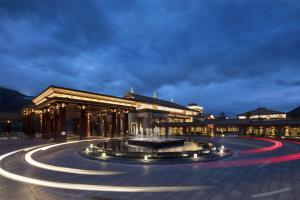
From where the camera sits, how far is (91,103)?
5006 cm

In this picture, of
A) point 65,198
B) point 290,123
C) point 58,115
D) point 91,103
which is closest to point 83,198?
point 65,198

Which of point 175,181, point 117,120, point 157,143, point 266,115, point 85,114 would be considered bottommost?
point 175,181

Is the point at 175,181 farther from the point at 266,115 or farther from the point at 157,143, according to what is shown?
the point at 266,115

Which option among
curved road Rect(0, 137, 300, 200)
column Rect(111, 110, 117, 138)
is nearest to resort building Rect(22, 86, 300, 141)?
column Rect(111, 110, 117, 138)

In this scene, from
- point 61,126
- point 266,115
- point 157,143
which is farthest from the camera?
point 266,115

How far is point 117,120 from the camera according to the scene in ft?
200

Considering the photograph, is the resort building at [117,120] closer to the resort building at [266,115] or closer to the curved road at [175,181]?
the resort building at [266,115]

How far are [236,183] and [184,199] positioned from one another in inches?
153

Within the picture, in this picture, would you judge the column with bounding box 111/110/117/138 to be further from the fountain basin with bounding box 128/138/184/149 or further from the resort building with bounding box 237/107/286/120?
the resort building with bounding box 237/107/286/120

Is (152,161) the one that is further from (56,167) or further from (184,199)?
(184,199)

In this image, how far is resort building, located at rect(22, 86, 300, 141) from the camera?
44969mm

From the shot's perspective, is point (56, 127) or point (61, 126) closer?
point (61, 126)

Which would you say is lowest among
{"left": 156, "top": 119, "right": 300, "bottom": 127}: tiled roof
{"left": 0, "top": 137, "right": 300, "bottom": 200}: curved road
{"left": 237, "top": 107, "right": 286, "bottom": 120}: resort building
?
{"left": 0, "top": 137, "right": 300, "bottom": 200}: curved road

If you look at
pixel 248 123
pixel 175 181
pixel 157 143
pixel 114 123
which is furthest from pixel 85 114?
pixel 175 181
